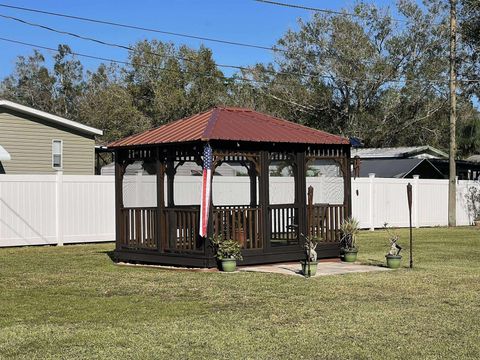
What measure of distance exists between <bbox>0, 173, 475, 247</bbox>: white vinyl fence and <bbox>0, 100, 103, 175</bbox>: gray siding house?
16.1 ft

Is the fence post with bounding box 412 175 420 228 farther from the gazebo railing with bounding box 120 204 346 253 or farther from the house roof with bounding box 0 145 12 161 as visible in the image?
the house roof with bounding box 0 145 12 161

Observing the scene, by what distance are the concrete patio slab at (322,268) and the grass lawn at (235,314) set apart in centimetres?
53

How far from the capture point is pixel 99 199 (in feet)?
59.2

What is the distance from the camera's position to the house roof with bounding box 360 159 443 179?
93.2 ft

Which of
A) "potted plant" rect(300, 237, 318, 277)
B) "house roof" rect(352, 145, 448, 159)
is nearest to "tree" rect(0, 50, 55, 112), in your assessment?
"house roof" rect(352, 145, 448, 159)

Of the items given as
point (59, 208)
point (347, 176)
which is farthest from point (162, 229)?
point (59, 208)

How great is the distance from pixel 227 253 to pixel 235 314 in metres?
4.02

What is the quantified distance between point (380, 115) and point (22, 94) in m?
29.4

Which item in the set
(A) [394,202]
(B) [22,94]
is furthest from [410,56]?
(B) [22,94]

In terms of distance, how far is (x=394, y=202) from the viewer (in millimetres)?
24297

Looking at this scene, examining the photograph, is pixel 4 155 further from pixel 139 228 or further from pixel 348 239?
pixel 348 239

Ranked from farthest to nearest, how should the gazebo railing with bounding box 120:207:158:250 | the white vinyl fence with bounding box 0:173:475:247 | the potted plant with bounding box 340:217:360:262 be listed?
the white vinyl fence with bounding box 0:173:475:247
the potted plant with bounding box 340:217:360:262
the gazebo railing with bounding box 120:207:158:250

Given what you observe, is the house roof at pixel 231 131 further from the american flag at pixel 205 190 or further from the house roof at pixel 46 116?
the house roof at pixel 46 116

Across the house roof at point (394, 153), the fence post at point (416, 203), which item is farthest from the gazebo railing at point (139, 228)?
the house roof at point (394, 153)
